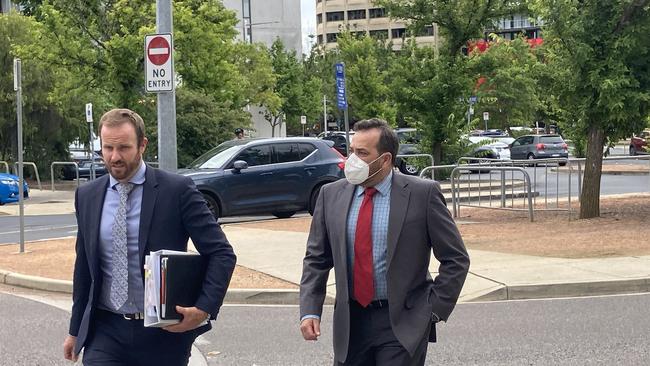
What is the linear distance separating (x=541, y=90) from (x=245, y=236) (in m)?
6.04

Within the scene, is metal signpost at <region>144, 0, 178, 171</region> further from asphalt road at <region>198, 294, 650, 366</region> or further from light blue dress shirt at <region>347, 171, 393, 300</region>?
light blue dress shirt at <region>347, 171, 393, 300</region>

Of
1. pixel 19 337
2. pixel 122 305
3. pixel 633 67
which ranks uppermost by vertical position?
pixel 633 67

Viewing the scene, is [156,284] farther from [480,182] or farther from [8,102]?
[8,102]

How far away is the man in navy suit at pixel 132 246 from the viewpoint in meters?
3.90

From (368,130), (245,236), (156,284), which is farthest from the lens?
(245,236)

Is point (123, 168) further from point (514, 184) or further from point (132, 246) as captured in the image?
point (514, 184)

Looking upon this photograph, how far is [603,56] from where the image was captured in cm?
1472

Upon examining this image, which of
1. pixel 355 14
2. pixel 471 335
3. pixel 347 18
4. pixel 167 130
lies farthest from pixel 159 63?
pixel 355 14

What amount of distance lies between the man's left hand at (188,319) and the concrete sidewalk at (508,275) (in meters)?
5.77

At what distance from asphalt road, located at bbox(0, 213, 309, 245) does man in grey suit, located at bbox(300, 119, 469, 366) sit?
12.9 meters

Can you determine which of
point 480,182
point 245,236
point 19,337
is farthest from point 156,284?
point 480,182

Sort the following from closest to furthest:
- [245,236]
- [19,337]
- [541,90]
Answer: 1. [19,337]
2. [245,236]
3. [541,90]

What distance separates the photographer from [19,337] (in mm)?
7941

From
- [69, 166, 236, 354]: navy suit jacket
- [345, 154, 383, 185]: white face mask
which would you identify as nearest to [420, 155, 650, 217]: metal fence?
[345, 154, 383, 185]: white face mask
